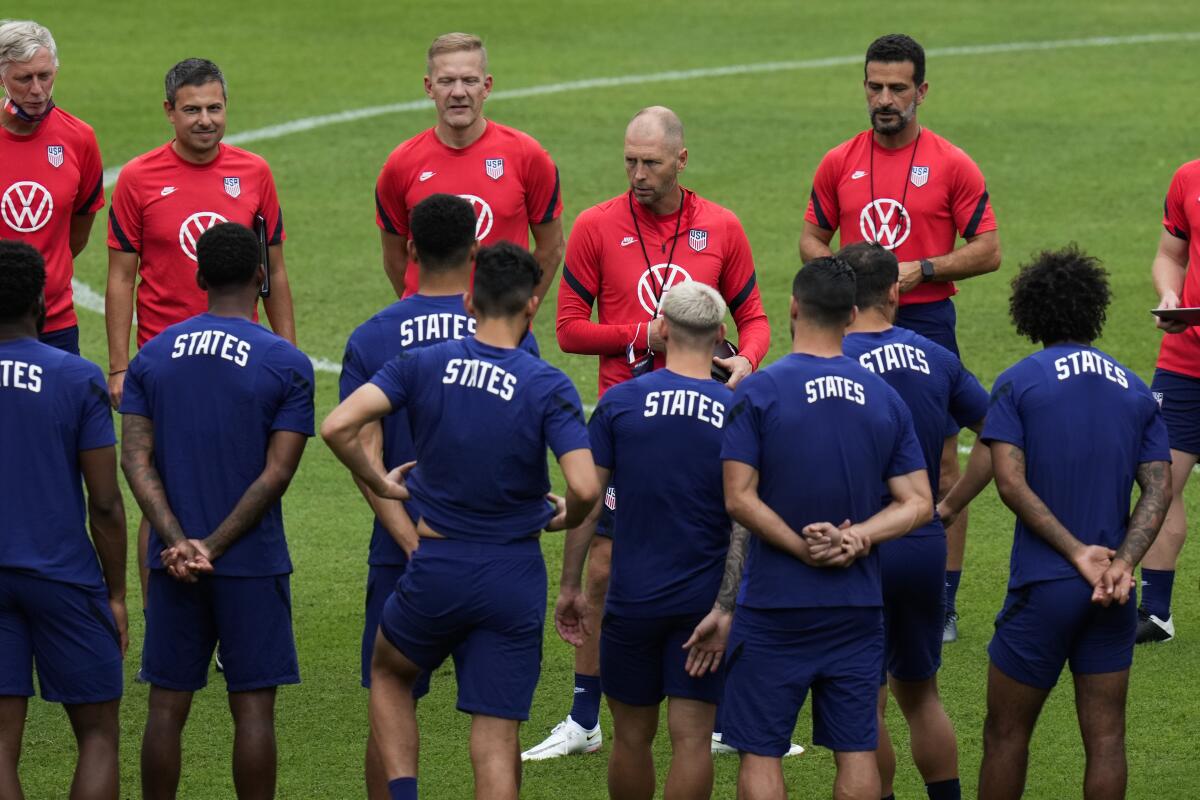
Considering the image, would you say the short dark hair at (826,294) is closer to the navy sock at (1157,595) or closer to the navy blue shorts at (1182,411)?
the navy blue shorts at (1182,411)

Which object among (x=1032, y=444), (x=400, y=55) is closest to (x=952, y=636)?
(x=1032, y=444)

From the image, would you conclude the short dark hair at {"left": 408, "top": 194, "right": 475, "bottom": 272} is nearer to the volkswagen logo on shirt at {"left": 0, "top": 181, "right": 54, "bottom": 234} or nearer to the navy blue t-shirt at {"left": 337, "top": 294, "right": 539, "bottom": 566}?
the navy blue t-shirt at {"left": 337, "top": 294, "right": 539, "bottom": 566}

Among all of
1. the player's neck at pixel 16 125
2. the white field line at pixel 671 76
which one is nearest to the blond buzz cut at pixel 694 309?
the player's neck at pixel 16 125

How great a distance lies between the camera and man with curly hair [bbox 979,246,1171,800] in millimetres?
6328

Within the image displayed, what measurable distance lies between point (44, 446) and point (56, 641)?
647 mm

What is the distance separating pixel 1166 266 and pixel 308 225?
9.70 m

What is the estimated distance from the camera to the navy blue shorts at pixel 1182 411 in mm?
8961

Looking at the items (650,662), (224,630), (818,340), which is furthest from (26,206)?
(818,340)

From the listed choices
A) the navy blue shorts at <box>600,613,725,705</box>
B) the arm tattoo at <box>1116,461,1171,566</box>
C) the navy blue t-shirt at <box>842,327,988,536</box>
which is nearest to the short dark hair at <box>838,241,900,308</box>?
the navy blue t-shirt at <box>842,327,988,536</box>

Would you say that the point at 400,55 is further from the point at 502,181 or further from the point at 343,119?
the point at 502,181

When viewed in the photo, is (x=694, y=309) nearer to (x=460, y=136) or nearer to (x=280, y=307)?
(x=460, y=136)

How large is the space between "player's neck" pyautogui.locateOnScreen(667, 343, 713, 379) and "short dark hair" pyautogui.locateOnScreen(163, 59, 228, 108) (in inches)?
113

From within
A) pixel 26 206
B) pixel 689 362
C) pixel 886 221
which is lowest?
pixel 689 362

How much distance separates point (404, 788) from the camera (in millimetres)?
6398
